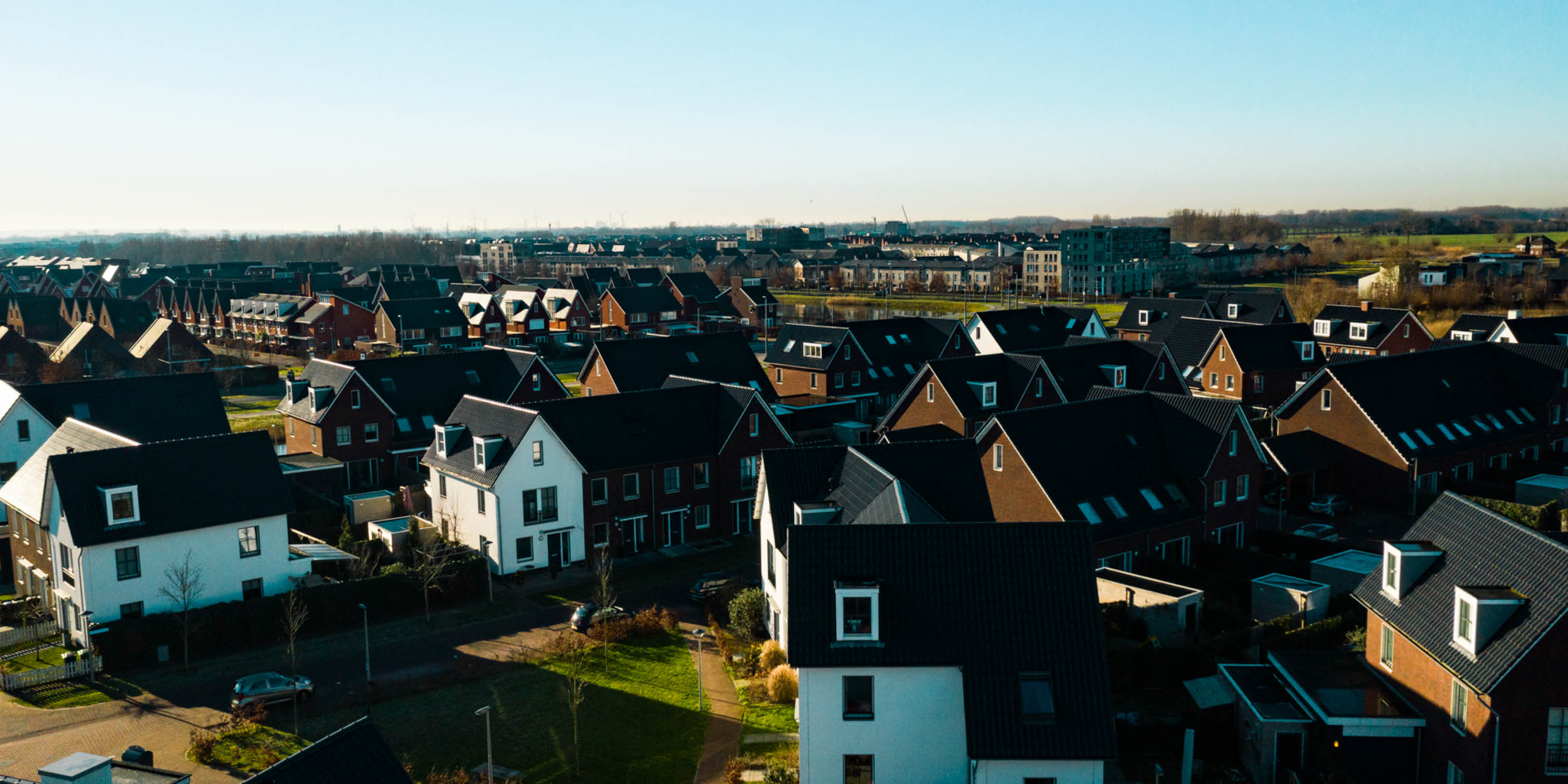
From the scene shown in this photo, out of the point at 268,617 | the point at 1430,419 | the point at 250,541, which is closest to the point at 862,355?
the point at 1430,419

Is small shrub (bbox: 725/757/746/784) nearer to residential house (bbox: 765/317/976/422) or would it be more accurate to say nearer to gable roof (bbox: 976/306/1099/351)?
residential house (bbox: 765/317/976/422)

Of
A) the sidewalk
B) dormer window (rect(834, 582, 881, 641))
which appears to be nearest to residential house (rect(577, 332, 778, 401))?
the sidewalk

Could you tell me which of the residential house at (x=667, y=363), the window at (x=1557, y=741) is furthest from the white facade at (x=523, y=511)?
the window at (x=1557, y=741)

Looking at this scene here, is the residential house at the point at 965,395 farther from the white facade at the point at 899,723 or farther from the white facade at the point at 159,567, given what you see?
the white facade at the point at 899,723

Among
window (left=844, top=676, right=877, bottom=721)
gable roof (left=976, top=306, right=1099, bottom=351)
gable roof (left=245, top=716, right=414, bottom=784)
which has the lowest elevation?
window (left=844, top=676, right=877, bottom=721)

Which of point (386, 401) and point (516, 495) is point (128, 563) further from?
point (386, 401)
